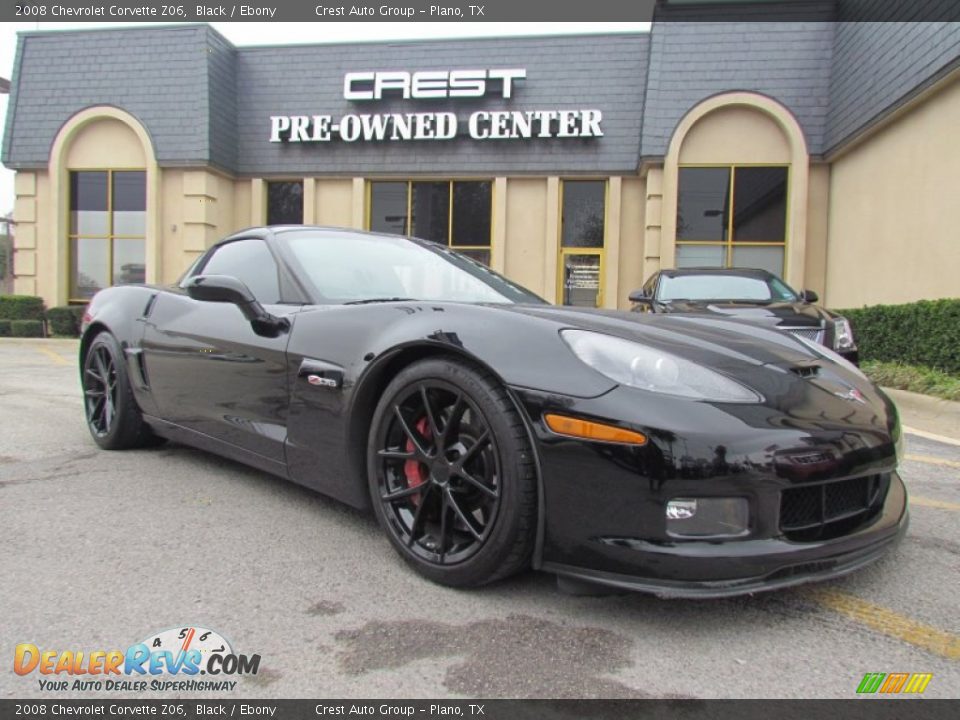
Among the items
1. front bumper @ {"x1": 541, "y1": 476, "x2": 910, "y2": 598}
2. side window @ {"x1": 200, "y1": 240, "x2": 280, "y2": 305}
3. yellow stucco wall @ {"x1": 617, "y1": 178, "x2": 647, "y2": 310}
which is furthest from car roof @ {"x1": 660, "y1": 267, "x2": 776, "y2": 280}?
yellow stucco wall @ {"x1": 617, "y1": 178, "x2": 647, "y2": 310}

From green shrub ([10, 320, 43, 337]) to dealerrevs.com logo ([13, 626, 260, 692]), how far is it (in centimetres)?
1475

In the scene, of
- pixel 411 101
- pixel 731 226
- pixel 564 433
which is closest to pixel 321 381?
pixel 564 433

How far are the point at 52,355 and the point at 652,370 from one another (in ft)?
38.9

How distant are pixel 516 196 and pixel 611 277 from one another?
257 centimetres

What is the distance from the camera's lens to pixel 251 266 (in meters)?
3.30

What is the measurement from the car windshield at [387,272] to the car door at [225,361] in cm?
18

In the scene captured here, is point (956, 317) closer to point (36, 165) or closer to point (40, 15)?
point (40, 15)

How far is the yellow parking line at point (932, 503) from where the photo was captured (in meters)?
3.17

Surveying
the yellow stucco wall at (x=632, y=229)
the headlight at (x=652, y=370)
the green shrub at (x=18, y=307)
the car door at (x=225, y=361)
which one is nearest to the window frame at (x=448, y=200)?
the yellow stucco wall at (x=632, y=229)

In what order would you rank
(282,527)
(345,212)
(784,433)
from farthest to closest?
(345,212), (282,527), (784,433)

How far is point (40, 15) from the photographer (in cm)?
1200

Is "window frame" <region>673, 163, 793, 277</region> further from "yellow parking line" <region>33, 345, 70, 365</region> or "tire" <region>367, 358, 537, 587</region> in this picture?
"tire" <region>367, 358, 537, 587</region>

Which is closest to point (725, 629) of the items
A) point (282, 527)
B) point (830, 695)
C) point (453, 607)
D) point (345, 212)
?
point (830, 695)

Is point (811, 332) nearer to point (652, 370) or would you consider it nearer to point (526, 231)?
point (652, 370)
